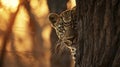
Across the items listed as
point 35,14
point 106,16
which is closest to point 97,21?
point 106,16

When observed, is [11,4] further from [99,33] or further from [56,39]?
[99,33]

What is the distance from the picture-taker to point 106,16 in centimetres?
153

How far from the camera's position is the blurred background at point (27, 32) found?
655 centimetres

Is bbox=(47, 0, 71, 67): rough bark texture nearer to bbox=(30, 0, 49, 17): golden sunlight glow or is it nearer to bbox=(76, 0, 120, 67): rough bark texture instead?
bbox=(30, 0, 49, 17): golden sunlight glow

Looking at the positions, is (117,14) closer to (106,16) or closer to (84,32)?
(106,16)

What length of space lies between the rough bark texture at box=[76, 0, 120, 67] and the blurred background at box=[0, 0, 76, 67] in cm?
476

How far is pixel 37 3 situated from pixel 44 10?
19 centimetres

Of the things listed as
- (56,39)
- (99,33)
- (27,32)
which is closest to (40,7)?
(27,32)

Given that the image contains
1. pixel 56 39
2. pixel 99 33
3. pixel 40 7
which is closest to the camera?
pixel 99 33

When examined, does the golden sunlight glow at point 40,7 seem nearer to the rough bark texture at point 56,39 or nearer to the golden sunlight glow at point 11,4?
the rough bark texture at point 56,39

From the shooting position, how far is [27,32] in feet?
21.8

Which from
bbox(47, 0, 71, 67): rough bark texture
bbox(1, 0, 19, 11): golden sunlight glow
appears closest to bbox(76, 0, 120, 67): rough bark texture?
bbox(47, 0, 71, 67): rough bark texture

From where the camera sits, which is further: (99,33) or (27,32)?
(27,32)

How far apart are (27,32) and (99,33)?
16.8 ft
